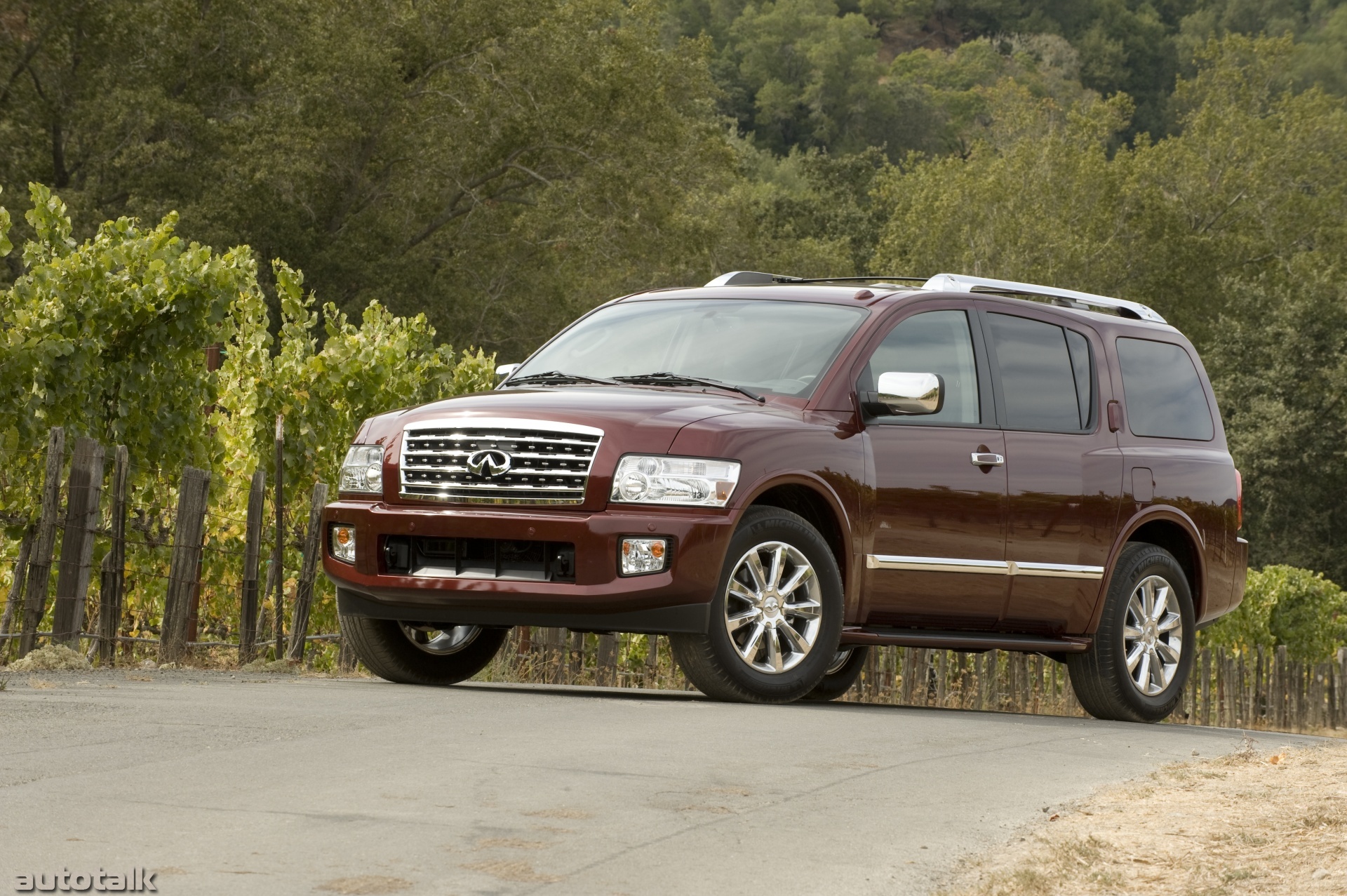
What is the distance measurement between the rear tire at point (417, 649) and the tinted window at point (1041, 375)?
295 centimetres

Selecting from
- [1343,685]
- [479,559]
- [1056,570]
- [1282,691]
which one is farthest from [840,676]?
[1343,685]

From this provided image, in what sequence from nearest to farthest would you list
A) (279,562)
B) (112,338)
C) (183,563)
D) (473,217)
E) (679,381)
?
1. (679,381)
2. (183,563)
3. (279,562)
4. (112,338)
5. (473,217)

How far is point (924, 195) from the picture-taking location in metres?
78.8

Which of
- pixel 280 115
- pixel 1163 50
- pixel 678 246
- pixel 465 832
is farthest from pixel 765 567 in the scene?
pixel 1163 50

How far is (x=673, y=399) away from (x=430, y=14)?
34127 millimetres

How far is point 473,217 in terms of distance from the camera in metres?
44.9

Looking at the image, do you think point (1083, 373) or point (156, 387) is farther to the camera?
point (156, 387)

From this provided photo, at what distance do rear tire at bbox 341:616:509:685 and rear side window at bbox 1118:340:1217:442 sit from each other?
3815 mm

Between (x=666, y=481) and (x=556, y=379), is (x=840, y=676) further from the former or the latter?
(x=666, y=481)

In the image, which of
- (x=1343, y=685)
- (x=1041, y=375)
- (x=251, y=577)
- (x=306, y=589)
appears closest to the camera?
(x=1041, y=375)

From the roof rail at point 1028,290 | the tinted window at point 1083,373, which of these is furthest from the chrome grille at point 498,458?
the tinted window at point 1083,373

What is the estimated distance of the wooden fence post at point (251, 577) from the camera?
1243 centimetres

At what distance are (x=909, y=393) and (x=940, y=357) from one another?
0.90 metres

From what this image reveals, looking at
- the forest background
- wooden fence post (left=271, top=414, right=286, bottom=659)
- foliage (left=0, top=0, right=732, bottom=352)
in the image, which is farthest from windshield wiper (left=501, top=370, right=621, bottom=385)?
foliage (left=0, top=0, right=732, bottom=352)
